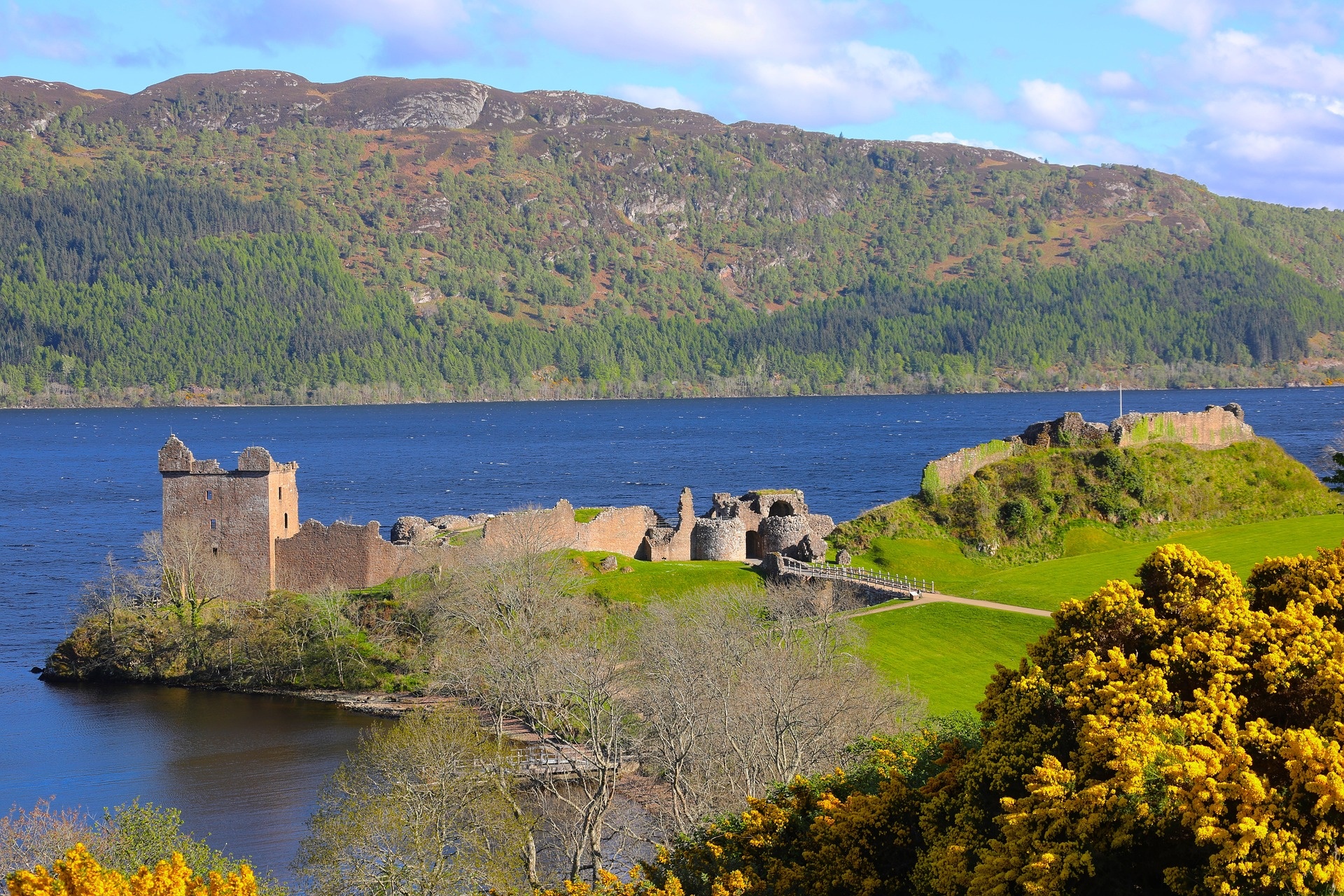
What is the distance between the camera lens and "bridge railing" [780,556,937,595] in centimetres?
5314

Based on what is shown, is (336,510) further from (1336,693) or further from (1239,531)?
(1336,693)

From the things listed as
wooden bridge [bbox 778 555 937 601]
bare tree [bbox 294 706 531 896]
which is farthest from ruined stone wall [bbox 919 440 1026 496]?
bare tree [bbox 294 706 531 896]

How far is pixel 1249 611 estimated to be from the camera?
63.8ft

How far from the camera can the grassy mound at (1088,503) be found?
6100 cm

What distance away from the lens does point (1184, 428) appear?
68.8 meters

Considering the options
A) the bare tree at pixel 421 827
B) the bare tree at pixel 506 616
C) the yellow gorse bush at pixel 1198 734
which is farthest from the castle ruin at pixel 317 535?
the yellow gorse bush at pixel 1198 734

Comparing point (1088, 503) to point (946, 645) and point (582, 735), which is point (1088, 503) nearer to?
point (946, 645)

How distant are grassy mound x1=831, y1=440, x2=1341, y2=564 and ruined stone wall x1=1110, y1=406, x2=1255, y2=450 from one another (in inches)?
29.0

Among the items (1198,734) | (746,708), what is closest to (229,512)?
(746,708)

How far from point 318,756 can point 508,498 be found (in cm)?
7331

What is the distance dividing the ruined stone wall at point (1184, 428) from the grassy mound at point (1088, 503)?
74 centimetres

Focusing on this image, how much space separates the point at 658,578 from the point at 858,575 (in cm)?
769

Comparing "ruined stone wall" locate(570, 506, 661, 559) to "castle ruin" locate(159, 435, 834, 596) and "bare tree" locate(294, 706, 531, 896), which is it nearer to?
"castle ruin" locate(159, 435, 834, 596)

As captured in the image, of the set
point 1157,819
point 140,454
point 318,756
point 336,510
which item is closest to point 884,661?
point 318,756
